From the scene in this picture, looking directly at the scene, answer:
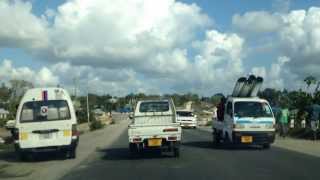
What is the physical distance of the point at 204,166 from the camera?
19.3 meters

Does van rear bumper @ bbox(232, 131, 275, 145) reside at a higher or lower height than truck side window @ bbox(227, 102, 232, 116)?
lower

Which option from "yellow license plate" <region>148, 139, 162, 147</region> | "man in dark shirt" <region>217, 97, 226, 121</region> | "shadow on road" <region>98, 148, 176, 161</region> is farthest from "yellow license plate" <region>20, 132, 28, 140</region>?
"man in dark shirt" <region>217, 97, 226, 121</region>

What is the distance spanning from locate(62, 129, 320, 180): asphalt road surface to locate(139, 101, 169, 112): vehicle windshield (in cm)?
172

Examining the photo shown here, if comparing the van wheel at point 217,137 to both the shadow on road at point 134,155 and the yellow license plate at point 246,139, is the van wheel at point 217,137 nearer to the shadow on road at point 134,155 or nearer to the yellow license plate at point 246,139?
the yellow license plate at point 246,139

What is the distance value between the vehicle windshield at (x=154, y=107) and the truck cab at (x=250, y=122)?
10.5 feet

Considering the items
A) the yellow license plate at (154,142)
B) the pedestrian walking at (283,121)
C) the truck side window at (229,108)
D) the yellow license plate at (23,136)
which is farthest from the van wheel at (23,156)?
the pedestrian walking at (283,121)

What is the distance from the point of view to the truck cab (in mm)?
26844

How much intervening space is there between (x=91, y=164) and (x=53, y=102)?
2862mm

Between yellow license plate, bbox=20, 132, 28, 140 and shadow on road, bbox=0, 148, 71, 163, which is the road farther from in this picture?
yellow license plate, bbox=20, 132, 28, 140

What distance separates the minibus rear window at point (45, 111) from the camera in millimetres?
22734

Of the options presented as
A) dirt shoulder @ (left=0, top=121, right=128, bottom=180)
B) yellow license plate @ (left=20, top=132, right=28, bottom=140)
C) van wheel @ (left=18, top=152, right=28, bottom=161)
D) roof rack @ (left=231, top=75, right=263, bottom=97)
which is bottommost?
dirt shoulder @ (left=0, top=121, right=128, bottom=180)

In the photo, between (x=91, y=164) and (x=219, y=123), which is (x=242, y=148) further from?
(x=91, y=164)

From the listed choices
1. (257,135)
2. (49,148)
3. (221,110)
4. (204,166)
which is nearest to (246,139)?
(257,135)

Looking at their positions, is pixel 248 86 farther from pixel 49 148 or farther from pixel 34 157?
pixel 49 148
